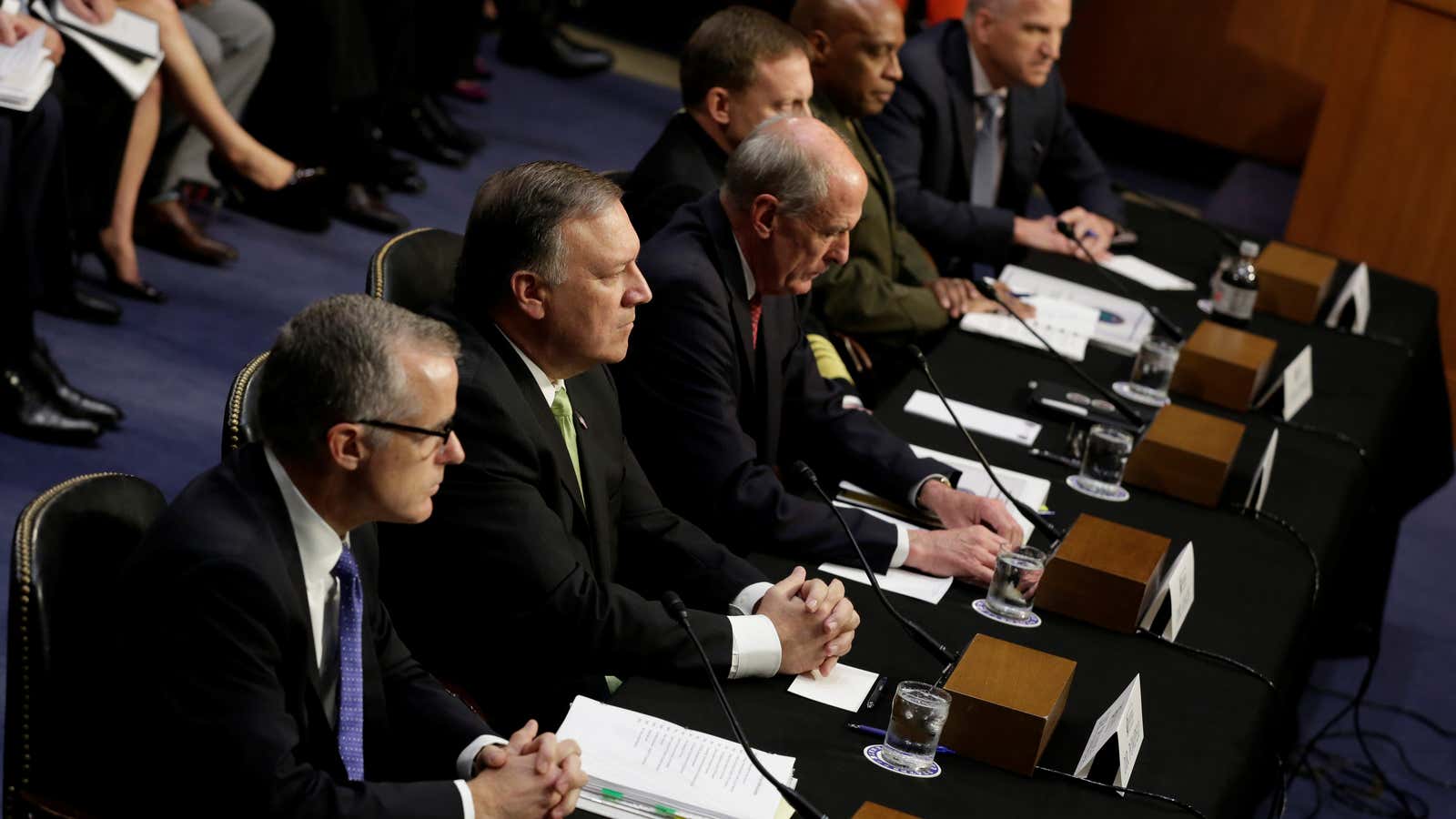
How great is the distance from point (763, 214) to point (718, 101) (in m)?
0.71

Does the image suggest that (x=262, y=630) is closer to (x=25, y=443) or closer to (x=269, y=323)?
(x=25, y=443)

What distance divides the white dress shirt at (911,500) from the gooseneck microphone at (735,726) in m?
0.56

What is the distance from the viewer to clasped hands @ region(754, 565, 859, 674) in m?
2.34

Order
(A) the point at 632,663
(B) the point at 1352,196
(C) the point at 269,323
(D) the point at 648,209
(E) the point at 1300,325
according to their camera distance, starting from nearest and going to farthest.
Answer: (A) the point at 632,663
(D) the point at 648,209
(E) the point at 1300,325
(C) the point at 269,323
(B) the point at 1352,196

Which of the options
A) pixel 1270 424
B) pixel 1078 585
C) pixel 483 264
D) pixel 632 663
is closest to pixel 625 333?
pixel 483 264

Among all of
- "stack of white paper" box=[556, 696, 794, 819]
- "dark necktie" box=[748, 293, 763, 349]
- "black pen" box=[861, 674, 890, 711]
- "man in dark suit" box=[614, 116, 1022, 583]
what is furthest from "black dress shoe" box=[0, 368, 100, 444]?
"black pen" box=[861, 674, 890, 711]

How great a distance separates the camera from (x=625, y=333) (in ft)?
8.16

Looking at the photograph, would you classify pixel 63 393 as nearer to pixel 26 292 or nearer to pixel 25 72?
pixel 26 292

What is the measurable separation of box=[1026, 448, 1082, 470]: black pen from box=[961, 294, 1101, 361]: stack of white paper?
61cm

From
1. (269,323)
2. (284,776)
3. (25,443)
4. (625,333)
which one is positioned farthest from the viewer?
(269,323)

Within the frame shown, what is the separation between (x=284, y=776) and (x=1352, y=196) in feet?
18.4

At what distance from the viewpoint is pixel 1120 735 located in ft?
7.31

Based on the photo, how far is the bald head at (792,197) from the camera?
3045 mm

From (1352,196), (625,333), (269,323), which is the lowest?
(269,323)
